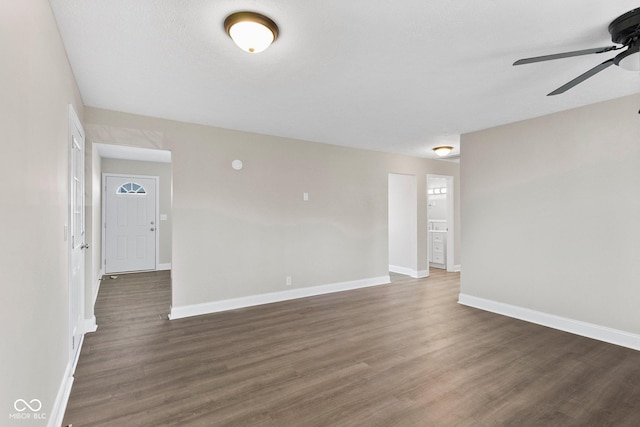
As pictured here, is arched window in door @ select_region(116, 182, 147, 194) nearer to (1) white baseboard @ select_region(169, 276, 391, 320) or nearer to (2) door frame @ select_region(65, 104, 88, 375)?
(2) door frame @ select_region(65, 104, 88, 375)

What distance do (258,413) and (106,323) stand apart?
8.80 feet

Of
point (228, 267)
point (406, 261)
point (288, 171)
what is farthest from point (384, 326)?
point (406, 261)

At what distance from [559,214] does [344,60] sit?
3.02 m

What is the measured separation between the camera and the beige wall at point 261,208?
3.88 meters

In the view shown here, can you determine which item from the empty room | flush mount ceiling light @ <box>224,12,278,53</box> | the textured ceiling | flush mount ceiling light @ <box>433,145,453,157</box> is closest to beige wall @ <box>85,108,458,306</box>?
the empty room

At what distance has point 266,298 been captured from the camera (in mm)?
4488

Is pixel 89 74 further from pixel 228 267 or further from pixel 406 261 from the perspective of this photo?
pixel 406 261

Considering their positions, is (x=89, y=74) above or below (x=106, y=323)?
above

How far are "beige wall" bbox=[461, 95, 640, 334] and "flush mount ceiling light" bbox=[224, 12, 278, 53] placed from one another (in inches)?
134

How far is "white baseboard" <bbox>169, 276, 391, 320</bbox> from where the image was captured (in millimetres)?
3896

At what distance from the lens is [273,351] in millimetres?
2920

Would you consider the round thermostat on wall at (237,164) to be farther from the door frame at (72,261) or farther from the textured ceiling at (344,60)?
the door frame at (72,261)

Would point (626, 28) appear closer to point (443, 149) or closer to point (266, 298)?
point (443, 149)

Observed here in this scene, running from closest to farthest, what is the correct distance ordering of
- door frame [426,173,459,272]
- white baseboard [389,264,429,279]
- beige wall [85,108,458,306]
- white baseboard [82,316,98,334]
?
white baseboard [82,316,98,334] → beige wall [85,108,458,306] → white baseboard [389,264,429,279] → door frame [426,173,459,272]
